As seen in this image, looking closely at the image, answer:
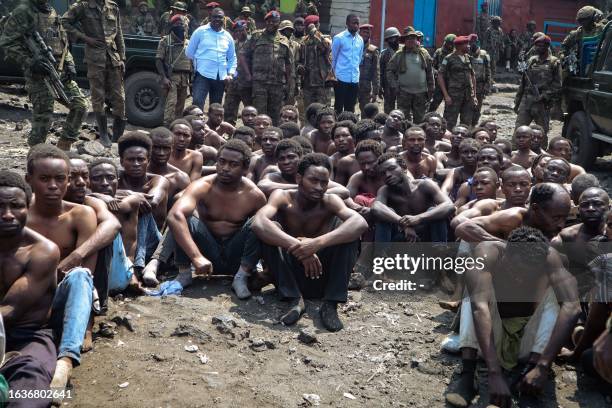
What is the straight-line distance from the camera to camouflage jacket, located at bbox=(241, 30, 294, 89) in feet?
33.2

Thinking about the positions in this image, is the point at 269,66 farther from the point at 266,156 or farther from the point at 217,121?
the point at 266,156

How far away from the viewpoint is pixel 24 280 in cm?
360

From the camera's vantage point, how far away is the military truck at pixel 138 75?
11094mm

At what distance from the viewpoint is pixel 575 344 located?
4.40 metres

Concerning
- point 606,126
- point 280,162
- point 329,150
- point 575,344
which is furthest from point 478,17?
point 575,344

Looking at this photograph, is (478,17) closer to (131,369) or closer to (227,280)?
(227,280)

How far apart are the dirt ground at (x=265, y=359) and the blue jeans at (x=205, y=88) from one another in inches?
203

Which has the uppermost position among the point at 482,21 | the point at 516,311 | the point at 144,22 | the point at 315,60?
the point at 482,21

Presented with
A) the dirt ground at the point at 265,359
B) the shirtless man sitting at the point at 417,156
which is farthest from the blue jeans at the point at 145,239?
the shirtless man sitting at the point at 417,156

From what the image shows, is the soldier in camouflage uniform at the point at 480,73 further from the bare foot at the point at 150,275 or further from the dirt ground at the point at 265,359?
the bare foot at the point at 150,275

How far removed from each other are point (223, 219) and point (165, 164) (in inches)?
44.2

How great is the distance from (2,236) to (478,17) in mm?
18307

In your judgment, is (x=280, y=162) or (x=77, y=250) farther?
(x=280, y=162)

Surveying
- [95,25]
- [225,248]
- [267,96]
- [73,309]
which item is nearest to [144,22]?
[267,96]
